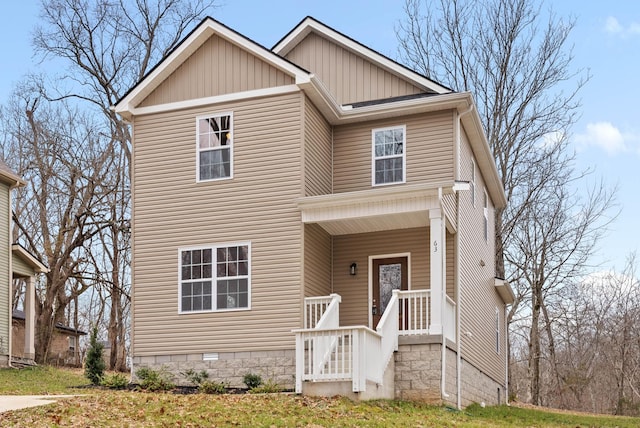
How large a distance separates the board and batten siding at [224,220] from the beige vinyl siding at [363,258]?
6.73 ft

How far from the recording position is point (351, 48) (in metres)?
19.6

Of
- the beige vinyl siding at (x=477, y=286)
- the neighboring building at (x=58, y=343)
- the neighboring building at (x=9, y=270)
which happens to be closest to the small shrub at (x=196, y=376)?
the beige vinyl siding at (x=477, y=286)

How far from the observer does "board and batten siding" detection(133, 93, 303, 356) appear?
16.2 metres

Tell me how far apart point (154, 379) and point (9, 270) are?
11707mm

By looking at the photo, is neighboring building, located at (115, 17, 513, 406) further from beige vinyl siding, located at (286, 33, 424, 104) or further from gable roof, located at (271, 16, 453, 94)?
beige vinyl siding, located at (286, 33, 424, 104)

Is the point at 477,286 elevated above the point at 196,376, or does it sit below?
above

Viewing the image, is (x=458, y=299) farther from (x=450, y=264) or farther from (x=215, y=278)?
(x=215, y=278)

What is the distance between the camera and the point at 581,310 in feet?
115

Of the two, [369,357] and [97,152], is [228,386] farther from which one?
[97,152]

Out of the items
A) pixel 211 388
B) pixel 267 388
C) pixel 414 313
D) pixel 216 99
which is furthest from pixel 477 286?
pixel 216 99

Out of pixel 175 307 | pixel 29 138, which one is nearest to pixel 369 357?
pixel 175 307

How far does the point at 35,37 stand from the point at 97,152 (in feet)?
16.6

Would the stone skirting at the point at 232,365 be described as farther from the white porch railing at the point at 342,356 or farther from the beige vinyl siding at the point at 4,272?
the beige vinyl siding at the point at 4,272

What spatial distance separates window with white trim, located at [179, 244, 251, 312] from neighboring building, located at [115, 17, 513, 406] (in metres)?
0.03
